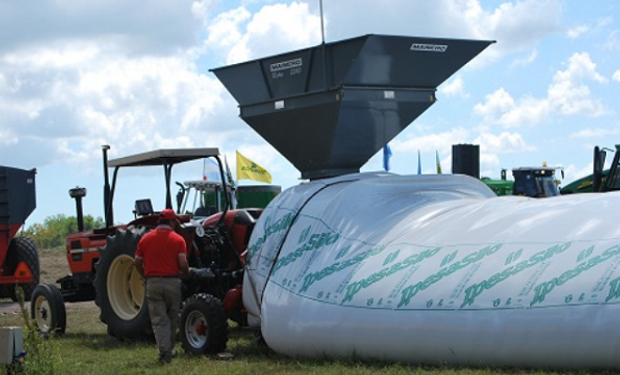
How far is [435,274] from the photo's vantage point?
353 inches

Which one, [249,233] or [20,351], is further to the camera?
[249,233]

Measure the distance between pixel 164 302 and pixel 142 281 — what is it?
81.6 inches

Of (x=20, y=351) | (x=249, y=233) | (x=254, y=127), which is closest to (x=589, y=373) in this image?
(x=20, y=351)

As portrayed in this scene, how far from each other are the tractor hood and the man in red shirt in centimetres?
262

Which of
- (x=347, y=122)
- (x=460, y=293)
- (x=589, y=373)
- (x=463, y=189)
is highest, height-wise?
(x=347, y=122)

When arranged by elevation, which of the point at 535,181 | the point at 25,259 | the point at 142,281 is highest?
the point at 535,181

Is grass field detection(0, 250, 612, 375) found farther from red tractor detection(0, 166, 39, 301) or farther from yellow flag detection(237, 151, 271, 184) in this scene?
yellow flag detection(237, 151, 271, 184)

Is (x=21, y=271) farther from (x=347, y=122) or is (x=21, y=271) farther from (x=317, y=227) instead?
(x=317, y=227)

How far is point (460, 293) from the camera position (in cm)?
866

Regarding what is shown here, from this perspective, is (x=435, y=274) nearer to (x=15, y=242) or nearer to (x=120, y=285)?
(x=120, y=285)

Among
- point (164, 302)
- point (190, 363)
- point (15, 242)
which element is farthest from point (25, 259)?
point (190, 363)

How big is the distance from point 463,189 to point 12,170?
37.4 feet

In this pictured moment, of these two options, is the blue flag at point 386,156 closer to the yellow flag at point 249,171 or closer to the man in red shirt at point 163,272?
the man in red shirt at point 163,272

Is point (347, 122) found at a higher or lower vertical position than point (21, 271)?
higher
